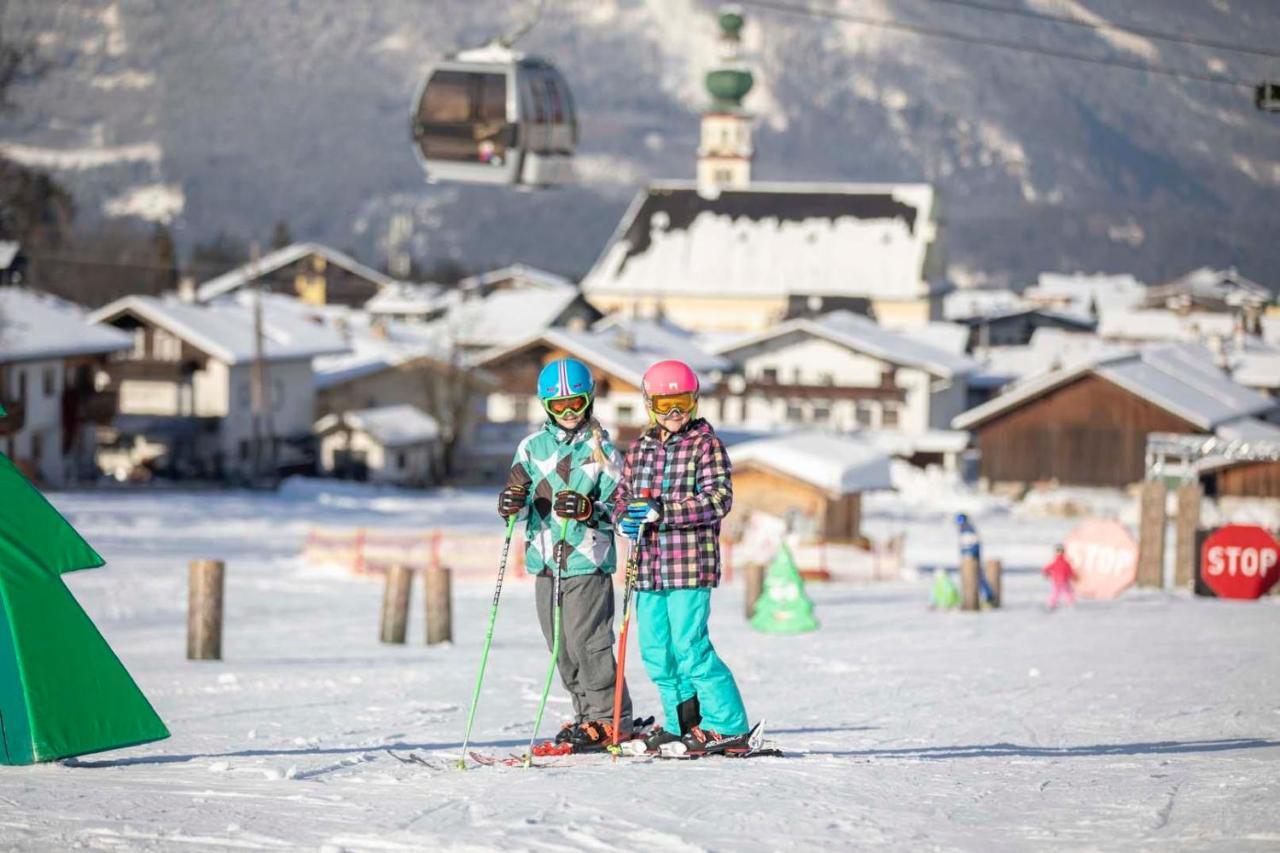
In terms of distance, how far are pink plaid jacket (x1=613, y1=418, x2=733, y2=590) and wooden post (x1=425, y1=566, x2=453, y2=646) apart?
7960mm

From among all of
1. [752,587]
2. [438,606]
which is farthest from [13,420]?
[438,606]

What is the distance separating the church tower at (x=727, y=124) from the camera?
423ft

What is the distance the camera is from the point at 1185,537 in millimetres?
21109

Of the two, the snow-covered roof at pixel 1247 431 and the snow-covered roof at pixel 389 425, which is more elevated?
the snow-covered roof at pixel 1247 431

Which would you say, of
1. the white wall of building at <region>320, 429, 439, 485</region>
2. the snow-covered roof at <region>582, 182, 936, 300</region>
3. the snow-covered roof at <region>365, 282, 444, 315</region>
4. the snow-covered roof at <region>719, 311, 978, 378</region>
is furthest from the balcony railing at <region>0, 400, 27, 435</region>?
the snow-covered roof at <region>582, 182, 936, 300</region>

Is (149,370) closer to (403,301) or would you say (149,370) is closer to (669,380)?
(403,301)

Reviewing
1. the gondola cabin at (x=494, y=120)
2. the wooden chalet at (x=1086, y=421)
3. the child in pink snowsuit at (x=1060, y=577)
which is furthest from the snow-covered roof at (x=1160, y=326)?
the child in pink snowsuit at (x=1060, y=577)

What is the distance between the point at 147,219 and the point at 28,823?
195190 millimetres

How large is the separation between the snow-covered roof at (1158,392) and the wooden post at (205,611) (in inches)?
1668

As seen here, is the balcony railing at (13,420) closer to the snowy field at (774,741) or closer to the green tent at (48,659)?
the snowy field at (774,741)

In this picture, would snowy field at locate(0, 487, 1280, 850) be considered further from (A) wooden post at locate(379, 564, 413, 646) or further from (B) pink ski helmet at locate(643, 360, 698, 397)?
(B) pink ski helmet at locate(643, 360, 698, 397)

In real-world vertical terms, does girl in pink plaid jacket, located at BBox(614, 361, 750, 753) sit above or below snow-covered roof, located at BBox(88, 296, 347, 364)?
below

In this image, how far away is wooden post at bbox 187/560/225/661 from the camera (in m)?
14.0

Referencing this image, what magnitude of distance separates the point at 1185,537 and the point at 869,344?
47057 mm
